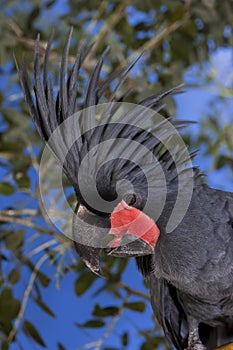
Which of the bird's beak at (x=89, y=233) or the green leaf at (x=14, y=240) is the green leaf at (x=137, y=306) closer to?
the green leaf at (x=14, y=240)

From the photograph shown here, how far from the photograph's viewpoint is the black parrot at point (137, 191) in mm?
668

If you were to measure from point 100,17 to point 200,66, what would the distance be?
0.77 ft

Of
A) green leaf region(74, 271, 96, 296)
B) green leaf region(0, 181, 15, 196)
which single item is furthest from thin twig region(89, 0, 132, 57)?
green leaf region(74, 271, 96, 296)

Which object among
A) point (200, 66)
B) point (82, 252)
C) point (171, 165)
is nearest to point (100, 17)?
point (200, 66)

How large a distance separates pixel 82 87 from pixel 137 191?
54 centimetres

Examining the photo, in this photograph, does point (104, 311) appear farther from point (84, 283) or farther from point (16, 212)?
point (16, 212)

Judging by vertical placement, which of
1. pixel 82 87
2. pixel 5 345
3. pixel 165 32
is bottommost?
pixel 5 345

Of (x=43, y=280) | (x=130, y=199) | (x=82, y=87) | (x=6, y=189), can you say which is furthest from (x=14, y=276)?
(x=130, y=199)

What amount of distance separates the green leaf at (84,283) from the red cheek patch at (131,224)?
445mm

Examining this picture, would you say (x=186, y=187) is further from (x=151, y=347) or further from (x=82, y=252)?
(x=151, y=347)

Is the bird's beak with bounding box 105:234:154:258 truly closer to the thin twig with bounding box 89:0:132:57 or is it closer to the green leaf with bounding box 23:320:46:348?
the green leaf with bounding box 23:320:46:348

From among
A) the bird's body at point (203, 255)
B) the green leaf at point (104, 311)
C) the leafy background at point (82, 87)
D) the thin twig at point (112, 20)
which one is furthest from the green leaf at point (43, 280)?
the thin twig at point (112, 20)

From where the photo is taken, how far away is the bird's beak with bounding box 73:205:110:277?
2.17ft

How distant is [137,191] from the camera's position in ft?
2.26
